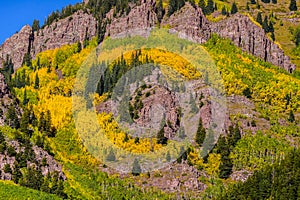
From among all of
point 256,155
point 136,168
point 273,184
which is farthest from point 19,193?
point 256,155

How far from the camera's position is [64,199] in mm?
174000

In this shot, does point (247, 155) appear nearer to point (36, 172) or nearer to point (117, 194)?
point (117, 194)

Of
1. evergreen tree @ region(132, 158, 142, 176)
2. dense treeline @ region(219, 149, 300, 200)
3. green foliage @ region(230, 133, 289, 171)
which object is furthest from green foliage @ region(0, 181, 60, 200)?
green foliage @ region(230, 133, 289, 171)

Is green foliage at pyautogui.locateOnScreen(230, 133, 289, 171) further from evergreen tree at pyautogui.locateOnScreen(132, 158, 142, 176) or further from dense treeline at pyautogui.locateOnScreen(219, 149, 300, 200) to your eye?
evergreen tree at pyautogui.locateOnScreen(132, 158, 142, 176)

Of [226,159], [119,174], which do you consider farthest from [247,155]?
[119,174]

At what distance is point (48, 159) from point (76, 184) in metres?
12.1

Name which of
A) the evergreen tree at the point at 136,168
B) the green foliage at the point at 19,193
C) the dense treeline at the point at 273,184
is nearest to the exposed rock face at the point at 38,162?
the green foliage at the point at 19,193

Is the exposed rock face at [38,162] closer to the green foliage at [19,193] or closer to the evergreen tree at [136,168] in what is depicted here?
the green foliage at [19,193]

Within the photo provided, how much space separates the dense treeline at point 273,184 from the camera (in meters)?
162

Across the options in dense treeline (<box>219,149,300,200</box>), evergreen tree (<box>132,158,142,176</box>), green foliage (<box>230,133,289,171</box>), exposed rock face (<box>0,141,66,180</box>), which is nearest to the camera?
dense treeline (<box>219,149,300,200</box>)

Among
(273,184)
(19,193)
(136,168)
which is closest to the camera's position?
(273,184)

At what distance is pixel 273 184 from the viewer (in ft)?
543

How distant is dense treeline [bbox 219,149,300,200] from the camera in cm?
16150

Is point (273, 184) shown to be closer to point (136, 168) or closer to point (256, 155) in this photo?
point (256, 155)
